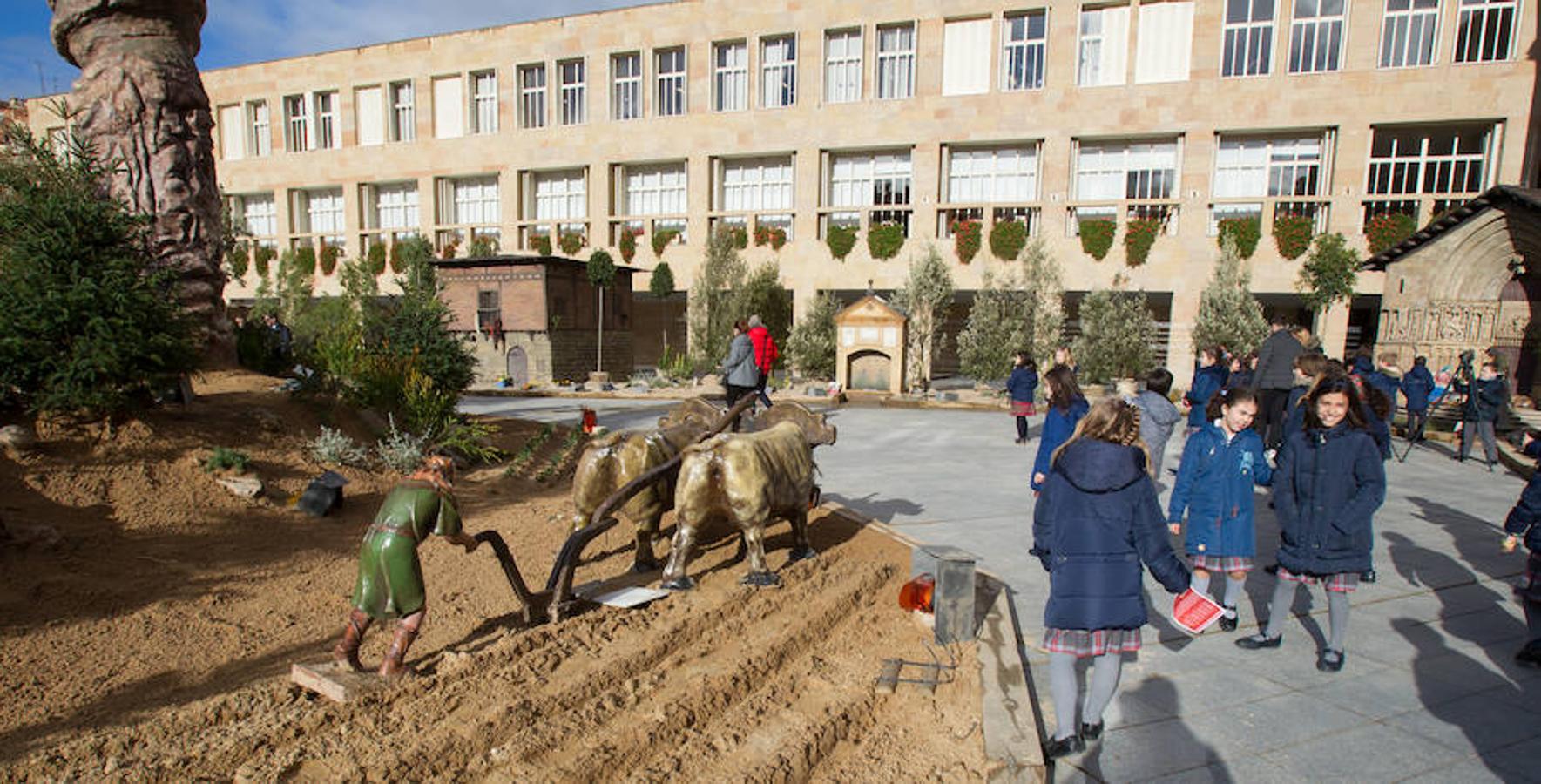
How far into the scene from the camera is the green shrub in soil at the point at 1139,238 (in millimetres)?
22828

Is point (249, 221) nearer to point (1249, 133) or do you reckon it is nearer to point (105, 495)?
point (105, 495)

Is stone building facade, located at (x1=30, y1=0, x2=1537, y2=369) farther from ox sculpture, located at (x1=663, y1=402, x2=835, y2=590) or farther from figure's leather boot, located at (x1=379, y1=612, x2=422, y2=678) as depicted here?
figure's leather boot, located at (x1=379, y1=612, x2=422, y2=678)

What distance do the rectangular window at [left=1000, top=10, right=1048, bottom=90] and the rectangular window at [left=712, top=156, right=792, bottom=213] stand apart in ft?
26.1

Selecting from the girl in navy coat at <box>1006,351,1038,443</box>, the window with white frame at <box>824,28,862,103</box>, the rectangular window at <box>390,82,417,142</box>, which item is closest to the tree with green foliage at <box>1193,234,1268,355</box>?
the girl in navy coat at <box>1006,351,1038,443</box>

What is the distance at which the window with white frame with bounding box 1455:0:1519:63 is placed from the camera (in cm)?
2041

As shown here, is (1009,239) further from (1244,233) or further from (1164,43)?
(1164,43)

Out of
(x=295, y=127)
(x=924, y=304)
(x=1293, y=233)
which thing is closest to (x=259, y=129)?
(x=295, y=127)

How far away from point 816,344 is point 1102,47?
43.5 feet

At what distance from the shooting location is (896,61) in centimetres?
2525

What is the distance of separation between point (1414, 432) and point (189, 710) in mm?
16418

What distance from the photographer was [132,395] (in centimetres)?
698

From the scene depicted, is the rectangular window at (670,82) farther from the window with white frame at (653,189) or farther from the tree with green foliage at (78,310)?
the tree with green foliage at (78,310)

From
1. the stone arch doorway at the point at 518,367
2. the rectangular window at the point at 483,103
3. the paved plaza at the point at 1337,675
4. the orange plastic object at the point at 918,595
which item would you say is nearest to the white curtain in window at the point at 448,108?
the rectangular window at the point at 483,103

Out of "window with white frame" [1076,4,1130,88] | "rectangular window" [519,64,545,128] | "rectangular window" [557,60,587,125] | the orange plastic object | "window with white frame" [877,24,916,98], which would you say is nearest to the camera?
the orange plastic object
